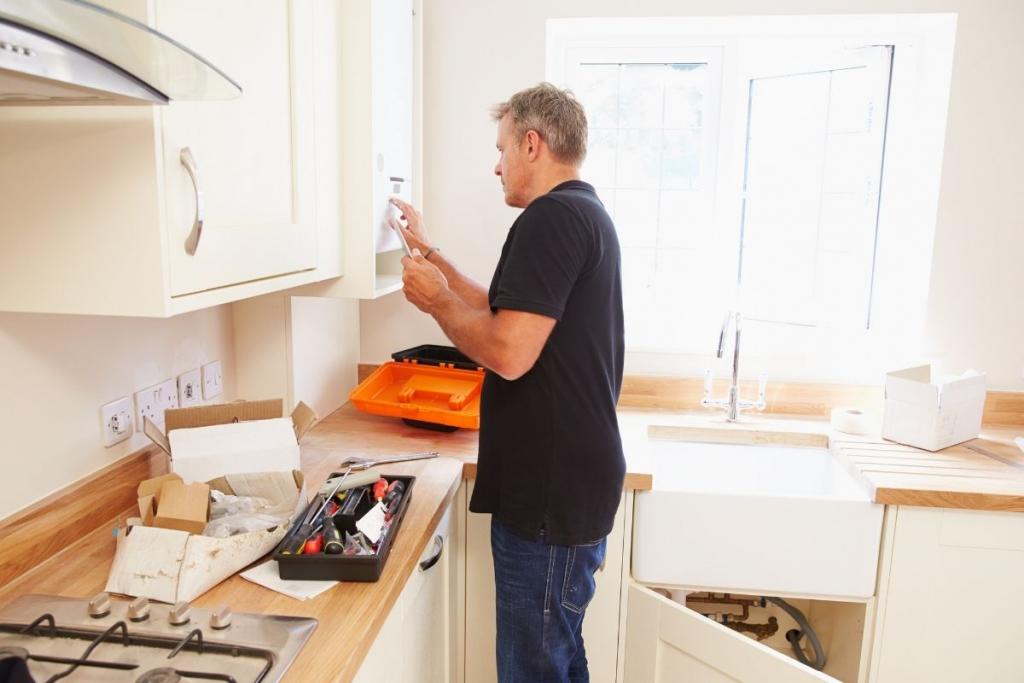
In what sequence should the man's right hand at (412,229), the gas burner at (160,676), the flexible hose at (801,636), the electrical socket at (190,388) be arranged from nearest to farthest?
the gas burner at (160,676)
the electrical socket at (190,388)
the man's right hand at (412,229)
the flexible hose at (801,636)

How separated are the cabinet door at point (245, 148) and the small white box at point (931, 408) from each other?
1550 millimetres

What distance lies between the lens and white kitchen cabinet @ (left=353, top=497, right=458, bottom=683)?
1.08 m

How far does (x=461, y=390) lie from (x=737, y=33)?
1370 millimetres

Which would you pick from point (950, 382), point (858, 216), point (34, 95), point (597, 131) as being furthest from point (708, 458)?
point (34, 95)

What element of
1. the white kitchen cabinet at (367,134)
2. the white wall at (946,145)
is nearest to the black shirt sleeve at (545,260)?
the white kitchen cabinet at (367,134)

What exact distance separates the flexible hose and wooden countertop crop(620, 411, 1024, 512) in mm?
468

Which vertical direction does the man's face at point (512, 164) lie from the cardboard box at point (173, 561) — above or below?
above

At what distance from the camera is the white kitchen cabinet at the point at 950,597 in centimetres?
158

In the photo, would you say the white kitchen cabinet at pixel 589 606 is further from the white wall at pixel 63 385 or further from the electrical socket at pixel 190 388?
the white wall at pixel 63 385

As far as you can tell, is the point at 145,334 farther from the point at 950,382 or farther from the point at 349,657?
the point at 950,382

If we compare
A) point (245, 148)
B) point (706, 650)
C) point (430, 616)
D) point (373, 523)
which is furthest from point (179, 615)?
point (706, 650)

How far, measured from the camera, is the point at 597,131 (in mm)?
2232

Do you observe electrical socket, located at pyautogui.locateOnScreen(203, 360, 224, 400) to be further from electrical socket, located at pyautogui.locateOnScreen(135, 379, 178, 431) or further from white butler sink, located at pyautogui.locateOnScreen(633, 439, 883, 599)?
white butler sink, located at pyautogui.locateOnScreen(633, 439, 883, 599)

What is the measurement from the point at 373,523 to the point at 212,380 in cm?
69
